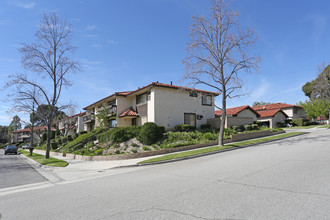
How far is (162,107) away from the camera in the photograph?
24828mm

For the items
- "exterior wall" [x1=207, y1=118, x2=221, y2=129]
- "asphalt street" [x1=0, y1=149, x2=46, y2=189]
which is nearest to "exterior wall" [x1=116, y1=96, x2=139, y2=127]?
"exterior wall" [x1=207, y1=118, x2=221, y2=129]

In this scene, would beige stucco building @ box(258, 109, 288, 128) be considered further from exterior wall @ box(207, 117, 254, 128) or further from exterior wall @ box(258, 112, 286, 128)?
exterior wall @ box(207, 117, 254, 128)

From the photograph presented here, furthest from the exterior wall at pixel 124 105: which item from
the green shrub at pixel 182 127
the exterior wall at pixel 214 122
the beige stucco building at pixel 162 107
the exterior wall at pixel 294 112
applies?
the exterior wall at pixel 294 112

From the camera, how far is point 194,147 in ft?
60.4

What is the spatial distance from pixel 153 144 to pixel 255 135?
37.7 ft

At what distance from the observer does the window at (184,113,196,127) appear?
88.4 ft

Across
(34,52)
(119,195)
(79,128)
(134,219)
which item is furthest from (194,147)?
(79,128)

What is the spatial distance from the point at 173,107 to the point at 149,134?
6933mm

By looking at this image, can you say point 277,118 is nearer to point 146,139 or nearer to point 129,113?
point 129,113

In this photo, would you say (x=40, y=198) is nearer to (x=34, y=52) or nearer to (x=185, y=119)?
(x=34, y=52)

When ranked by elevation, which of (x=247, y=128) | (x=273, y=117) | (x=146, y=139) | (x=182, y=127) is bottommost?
(x=146, y=139)

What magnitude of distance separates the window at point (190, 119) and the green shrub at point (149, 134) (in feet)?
22.7

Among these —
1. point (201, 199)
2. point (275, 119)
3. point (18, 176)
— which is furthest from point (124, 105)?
point (275, 119)

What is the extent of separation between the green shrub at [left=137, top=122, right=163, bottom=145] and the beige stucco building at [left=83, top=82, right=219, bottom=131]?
3.48 metres
